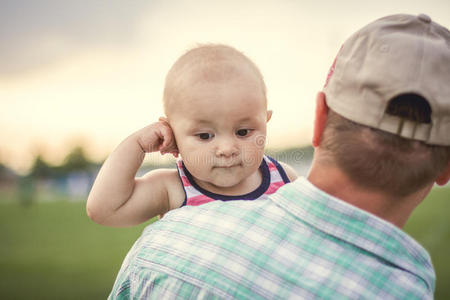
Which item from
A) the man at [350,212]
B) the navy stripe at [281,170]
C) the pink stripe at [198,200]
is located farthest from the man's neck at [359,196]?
the navy stripe at [281,170]

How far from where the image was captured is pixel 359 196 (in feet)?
3.82

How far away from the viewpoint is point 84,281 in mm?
8523

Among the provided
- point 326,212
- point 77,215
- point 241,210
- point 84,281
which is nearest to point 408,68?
point 326,212

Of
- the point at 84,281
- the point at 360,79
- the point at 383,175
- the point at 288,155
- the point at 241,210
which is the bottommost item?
the point at 84,281

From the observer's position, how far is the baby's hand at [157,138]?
5.71ft

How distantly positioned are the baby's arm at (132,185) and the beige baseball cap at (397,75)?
790 millimetres

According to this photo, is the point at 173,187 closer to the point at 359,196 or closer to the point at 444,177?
the point at 359,196

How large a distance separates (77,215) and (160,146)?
1453 cm

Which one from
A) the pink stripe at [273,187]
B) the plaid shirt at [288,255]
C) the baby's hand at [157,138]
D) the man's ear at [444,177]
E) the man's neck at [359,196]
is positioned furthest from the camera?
the pink stripe at [273,187]

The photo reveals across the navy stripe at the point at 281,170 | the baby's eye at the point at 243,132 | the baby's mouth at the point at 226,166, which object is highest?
the baby's eye at the point at 243,132

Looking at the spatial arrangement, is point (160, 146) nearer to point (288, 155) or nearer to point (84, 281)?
point (288, 155)

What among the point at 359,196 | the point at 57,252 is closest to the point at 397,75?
the point at 359,196

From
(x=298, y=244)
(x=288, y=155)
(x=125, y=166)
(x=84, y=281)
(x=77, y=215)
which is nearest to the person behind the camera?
(x=298, y=244)

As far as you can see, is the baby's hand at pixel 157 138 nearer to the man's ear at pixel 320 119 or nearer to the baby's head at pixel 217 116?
the baby's head at pixel 217 116
